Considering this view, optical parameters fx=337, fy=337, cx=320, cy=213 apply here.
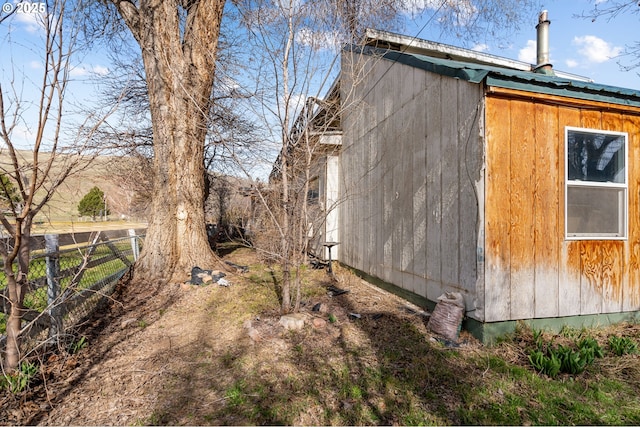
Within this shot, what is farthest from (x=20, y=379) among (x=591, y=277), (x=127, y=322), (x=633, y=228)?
(x=633, y=228)

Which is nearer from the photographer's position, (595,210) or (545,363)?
(545,363)

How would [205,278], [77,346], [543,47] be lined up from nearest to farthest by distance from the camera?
1. [77,346]
2. [543,47]
3. [205,278]

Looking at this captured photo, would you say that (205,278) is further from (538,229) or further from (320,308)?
(538,229)

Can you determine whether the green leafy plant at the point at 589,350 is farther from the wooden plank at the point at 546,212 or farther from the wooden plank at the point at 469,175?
the wooden plank at the point at 469,175

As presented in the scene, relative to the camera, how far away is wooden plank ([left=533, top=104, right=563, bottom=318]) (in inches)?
152

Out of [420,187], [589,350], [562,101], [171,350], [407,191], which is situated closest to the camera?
[589,350]

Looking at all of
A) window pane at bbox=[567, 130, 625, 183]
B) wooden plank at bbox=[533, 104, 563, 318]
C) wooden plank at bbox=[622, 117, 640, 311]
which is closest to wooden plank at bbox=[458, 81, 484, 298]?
wooden plank at bbox=[533, 104, 563, 318]

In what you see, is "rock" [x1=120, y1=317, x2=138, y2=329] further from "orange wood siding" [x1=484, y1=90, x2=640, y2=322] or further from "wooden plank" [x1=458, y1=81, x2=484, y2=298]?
"orange wood siding" [x1=484, y1=90, x2=640, y2=322]

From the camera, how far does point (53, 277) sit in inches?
137

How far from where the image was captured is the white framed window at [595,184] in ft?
13.4

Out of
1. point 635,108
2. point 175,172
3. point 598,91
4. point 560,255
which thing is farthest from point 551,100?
point 175,172

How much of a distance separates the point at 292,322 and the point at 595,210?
399 cm

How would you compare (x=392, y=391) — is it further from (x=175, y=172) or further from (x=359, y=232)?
(x=175, y=172)

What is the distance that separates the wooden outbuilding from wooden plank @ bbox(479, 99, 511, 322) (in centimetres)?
1
